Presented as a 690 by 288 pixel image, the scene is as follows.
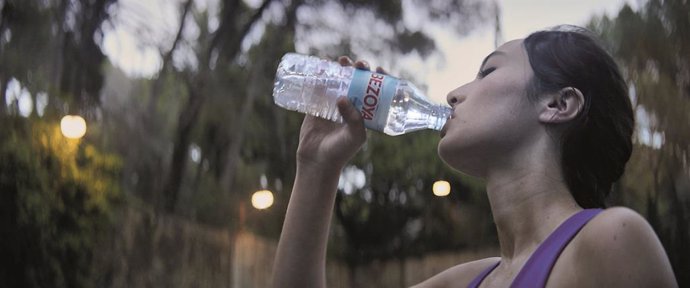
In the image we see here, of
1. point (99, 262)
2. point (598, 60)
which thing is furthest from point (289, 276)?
point (99, 262)

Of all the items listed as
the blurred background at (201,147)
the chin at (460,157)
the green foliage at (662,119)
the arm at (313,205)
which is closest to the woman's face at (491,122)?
the chin at (460,157)

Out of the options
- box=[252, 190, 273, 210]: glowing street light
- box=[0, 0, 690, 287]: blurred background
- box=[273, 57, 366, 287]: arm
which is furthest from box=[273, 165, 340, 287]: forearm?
box=[252, 190, 273, 210]: glowing street light

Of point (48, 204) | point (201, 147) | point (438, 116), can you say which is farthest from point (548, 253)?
point (201, 147)

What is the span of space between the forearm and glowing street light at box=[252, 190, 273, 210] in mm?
3133

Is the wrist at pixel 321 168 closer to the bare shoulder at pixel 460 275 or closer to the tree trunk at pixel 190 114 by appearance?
the bare shoulder at pixel 460 275

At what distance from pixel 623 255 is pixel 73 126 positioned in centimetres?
350

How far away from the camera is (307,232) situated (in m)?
0.78

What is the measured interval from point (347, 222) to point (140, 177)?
1.12 metres

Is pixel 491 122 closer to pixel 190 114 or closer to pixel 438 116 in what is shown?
pixel 438 116

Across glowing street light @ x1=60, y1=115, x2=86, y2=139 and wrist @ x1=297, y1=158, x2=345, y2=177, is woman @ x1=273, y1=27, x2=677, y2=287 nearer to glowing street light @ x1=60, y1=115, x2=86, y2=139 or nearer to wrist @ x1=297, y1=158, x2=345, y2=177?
wrist @ x1=297, y1=158, x2=345, y2=177

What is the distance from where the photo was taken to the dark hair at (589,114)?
0.71 m

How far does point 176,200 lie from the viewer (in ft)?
12.8

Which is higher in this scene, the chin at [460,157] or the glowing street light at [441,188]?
the glowing street light at [441,188]

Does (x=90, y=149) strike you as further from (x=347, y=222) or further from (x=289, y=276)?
(x=289, y=276)
